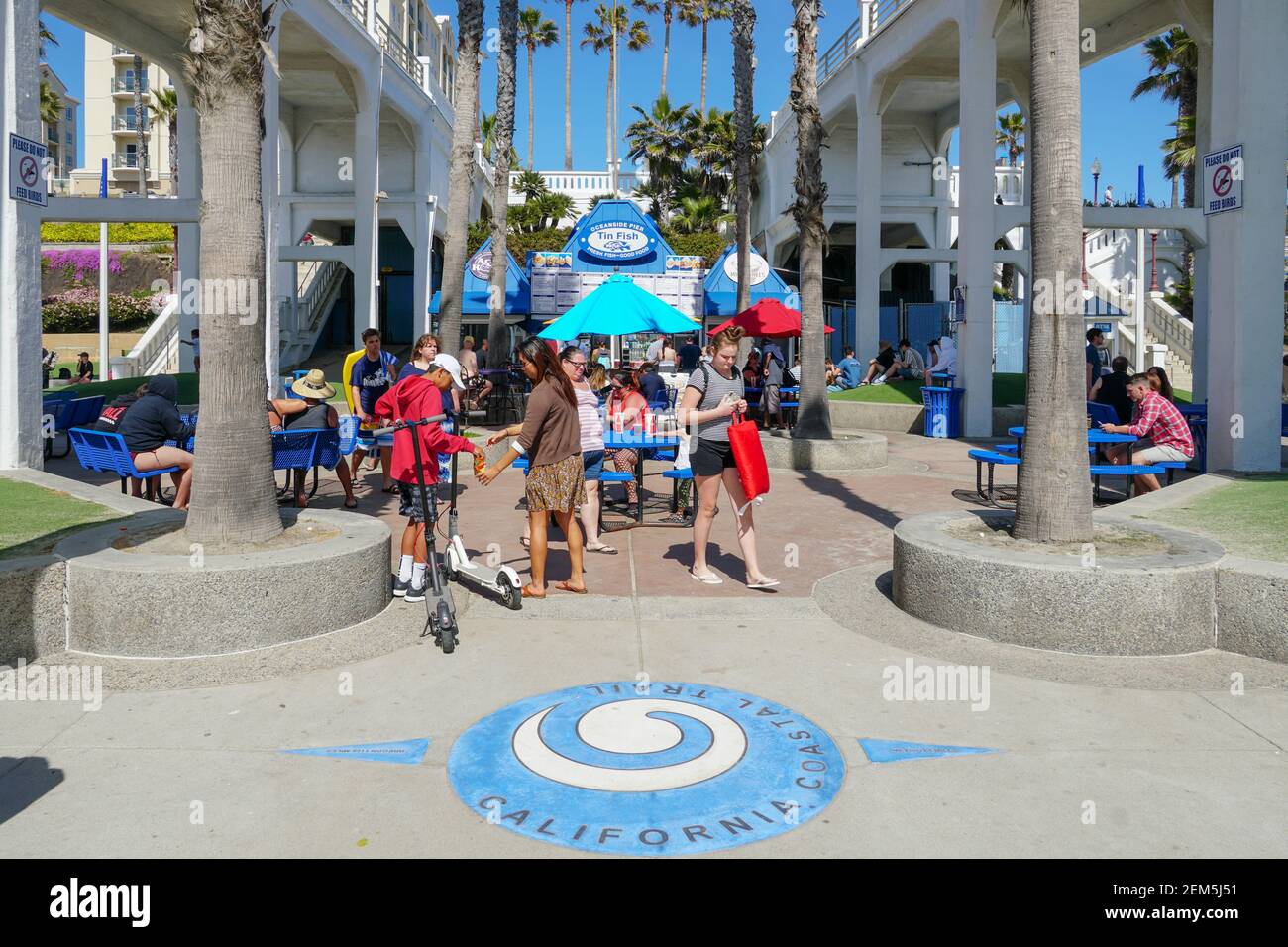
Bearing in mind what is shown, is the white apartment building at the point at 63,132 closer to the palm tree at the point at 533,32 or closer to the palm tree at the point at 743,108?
the palm tree at the point at 533,32

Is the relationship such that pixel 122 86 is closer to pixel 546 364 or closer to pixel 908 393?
pixel 908 393

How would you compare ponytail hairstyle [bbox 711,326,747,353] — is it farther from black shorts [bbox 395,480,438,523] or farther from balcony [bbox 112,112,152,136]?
balcony [bbox 112,112,152,136]

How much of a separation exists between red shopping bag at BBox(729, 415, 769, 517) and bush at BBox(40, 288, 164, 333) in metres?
32.3

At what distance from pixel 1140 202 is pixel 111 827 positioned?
30.6m

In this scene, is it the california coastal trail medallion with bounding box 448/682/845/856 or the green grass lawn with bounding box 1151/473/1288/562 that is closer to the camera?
the california coastal trail medallion with bounding box 448/682/845/856

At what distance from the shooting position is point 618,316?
12797 mm

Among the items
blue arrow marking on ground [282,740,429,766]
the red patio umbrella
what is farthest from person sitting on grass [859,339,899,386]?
blue arrow marking on ground [282,740,429,766]

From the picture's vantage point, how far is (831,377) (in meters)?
24.0

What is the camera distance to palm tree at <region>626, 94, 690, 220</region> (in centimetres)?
4612

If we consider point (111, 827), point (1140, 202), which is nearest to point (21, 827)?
point (111, 827)

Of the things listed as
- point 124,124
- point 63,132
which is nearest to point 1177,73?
point 124,124

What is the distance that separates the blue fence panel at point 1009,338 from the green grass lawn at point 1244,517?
21.7 meters

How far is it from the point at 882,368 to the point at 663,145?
25359 millimetres
